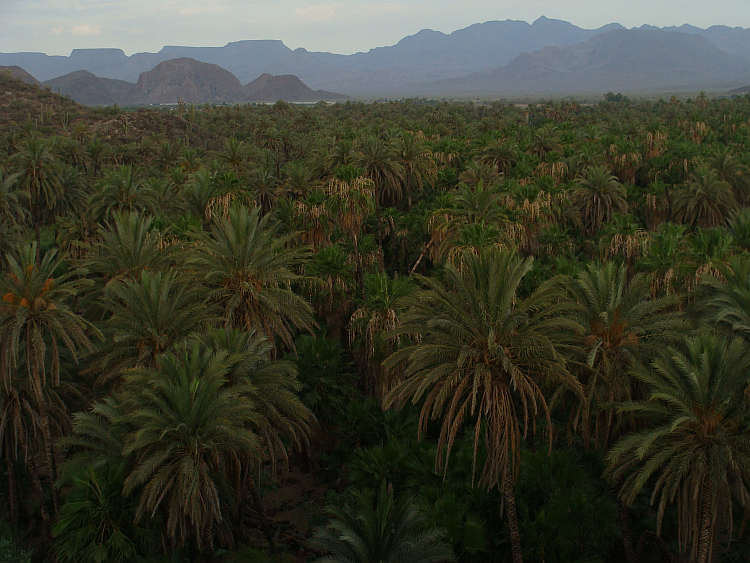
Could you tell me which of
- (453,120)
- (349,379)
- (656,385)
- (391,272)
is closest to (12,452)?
(349,379)

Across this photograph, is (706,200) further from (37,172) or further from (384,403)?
→ (37,172)

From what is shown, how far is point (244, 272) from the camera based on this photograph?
1912cm

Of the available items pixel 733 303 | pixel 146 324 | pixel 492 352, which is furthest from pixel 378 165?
pixel 733 303

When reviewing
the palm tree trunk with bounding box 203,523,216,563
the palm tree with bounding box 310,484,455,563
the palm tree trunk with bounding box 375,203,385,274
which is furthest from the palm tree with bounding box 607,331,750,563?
the palm tree trunk with bounding box 375,203,385,274

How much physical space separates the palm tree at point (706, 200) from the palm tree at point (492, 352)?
2728 cm

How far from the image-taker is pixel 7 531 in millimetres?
17203

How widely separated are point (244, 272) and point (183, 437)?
6475 millimetres

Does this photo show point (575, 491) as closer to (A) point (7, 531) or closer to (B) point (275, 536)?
(B) point (275, 536)

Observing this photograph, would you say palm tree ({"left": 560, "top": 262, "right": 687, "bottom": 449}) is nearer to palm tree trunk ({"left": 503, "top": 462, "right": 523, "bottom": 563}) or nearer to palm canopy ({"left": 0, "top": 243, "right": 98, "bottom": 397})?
palm tree trunk ({"left": 503, "top": 462, "right": 523, "bottom": 563})

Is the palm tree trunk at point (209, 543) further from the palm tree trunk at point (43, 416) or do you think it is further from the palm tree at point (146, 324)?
the palm tree at point (146, 324)

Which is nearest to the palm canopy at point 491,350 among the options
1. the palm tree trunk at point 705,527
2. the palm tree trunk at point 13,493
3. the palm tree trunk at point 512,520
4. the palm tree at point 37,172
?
the palm tree trunk at point 512,520

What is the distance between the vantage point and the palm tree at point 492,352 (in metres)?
14.1

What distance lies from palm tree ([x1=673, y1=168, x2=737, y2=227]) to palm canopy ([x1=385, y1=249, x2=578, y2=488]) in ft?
89.5

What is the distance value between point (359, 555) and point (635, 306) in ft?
32.9
